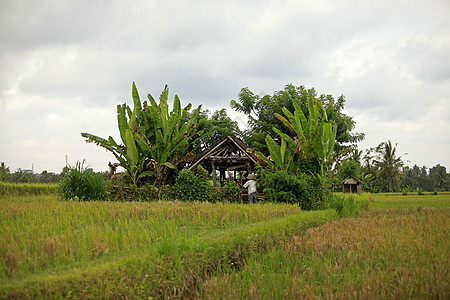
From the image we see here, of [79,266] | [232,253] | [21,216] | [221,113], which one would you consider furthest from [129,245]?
[221,113]

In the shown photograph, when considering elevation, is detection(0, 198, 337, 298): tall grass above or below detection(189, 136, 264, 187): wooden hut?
below

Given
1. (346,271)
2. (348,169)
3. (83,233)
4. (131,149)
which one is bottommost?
(346,271)

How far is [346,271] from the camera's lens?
358cm

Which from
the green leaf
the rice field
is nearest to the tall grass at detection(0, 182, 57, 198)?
the green leaf

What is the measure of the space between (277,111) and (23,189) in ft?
57.8

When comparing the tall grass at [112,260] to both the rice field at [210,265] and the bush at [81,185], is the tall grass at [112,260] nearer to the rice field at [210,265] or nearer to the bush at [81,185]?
the rice field at [210,265]

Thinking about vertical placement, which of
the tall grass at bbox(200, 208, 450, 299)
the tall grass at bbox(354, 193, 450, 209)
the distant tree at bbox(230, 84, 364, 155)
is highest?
the distant tree at bbox(230, 84, 364, 155)

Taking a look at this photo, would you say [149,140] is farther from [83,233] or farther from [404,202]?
[404,202]

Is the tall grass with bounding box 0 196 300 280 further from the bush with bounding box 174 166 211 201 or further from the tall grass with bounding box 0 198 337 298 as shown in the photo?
the bush with bounding box 174 166 211 201

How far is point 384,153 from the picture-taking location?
1566 inches

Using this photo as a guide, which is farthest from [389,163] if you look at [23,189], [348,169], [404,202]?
[23,189]

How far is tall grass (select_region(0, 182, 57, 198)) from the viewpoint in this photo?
1184 centimetres

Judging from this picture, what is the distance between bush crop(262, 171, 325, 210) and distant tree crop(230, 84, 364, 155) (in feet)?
36.7

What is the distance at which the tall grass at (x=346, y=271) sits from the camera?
9.57 ft
